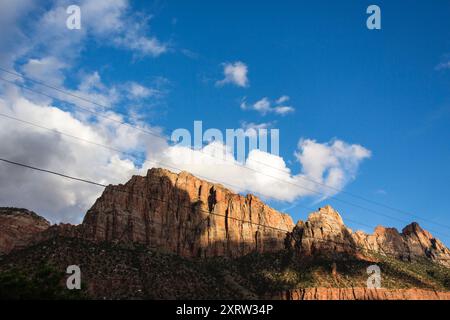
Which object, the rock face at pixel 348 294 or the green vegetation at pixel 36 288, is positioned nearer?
the green vegetation at pixel 36 288

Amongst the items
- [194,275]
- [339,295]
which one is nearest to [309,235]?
[339,295]

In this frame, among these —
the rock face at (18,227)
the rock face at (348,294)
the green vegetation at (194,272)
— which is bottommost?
the rock face at (348,294)

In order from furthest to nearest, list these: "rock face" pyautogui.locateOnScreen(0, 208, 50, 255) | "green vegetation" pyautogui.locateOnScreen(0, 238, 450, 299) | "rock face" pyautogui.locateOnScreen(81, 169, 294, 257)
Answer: "rock face" pyautogui.locateOnScreen(81, 169, 294, 257), "rock face" pyautogui.locateOnScreen(0, 208, 50, 255), "green vegetation" pyautogui.locateOnScreen(0, 238, 450, 299)

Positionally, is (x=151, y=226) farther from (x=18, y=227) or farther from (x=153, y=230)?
(x=18, y=227)

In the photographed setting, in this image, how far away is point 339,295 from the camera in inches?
5812

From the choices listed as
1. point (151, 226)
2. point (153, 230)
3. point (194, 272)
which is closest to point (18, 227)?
point (151, 226)

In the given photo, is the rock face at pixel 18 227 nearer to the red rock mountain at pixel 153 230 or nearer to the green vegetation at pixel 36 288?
the red rock mountain at pixel 153 230

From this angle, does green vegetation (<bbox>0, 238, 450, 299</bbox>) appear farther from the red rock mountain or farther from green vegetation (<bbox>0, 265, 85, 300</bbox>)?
green vegetation (<bbox>0, 265, 85, 300</bbox>)

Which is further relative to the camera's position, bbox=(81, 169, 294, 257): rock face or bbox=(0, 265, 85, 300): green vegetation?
bbox=(81, 169, 294, 257): rock face

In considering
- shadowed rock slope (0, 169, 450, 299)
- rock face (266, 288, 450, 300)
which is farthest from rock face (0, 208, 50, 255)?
rock face (266, 288, 450, 300)

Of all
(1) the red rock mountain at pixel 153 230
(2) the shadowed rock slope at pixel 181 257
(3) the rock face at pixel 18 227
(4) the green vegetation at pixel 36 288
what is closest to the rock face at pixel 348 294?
(2) the shadowed rock slope at pixel 181 257

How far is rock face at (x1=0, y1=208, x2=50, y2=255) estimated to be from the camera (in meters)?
157

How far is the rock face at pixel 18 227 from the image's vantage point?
157m

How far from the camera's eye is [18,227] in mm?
162375
